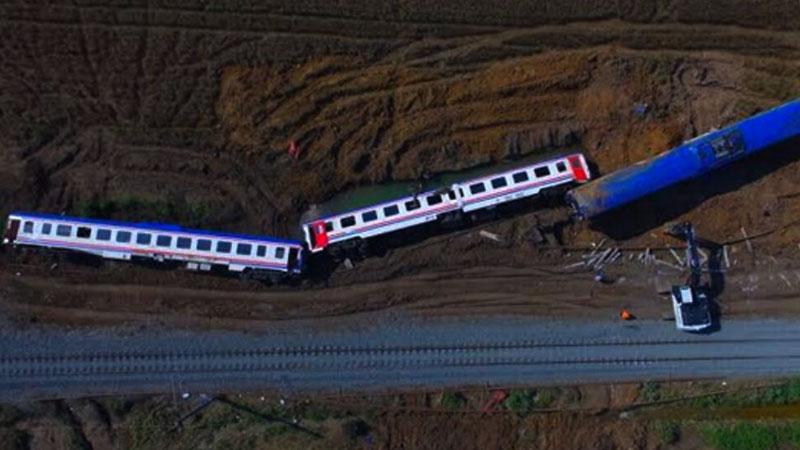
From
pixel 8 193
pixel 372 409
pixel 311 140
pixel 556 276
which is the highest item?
pixel 311 140

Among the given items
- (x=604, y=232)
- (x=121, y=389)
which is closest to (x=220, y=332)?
(x=121, y=389)

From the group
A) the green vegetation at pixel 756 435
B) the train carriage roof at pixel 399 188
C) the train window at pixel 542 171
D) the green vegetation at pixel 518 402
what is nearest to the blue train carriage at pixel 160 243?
the train carriage roof at pixel 399 188

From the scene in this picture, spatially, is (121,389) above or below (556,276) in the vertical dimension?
below

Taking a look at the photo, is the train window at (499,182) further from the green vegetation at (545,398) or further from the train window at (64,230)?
the train window at (64,230)

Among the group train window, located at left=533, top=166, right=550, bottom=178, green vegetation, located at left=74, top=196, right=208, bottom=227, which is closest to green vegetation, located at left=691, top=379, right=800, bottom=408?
train window, located at left=533, top=166, right=550, bottom=178

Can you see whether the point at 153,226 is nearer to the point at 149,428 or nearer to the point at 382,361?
the point at 149,428

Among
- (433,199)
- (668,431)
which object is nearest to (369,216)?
(433,199)

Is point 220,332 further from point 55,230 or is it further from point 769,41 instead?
point 769,41
